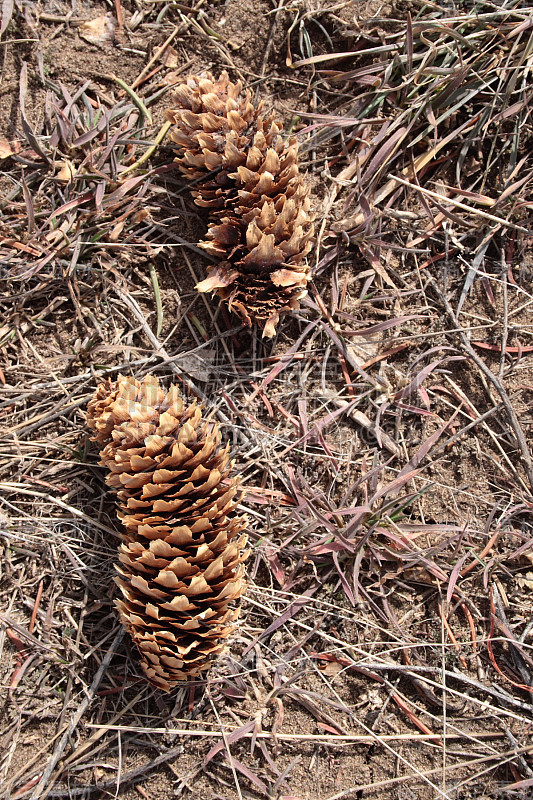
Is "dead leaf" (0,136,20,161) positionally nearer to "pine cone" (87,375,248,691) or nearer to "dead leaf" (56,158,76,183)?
"dead leaf" (56,158,76,183)

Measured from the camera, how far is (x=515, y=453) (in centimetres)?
173

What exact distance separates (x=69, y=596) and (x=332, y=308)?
105cm

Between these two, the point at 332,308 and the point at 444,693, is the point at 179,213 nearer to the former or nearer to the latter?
the point at 332,308

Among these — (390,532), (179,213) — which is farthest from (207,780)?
(179,213)

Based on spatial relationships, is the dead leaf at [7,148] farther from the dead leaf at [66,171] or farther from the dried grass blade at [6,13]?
the dried grass blade at [6,13]

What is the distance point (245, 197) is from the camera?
1.49 metres

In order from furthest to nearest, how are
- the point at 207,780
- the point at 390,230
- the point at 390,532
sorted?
the point at 390,230 < the point at 390,532 < the point at 207,780

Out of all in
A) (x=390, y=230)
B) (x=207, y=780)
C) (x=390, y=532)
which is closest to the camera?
(x=207, y=780)

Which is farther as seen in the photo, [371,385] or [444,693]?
[371,385]

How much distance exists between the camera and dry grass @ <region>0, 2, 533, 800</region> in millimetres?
1555

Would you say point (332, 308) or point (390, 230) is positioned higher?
point (390, 230)

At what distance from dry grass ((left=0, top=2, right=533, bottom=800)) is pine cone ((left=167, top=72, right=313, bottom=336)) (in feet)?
0.61

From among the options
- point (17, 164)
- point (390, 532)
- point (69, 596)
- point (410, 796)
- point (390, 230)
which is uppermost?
point (17, 164)

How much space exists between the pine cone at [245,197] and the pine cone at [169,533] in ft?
1.16
